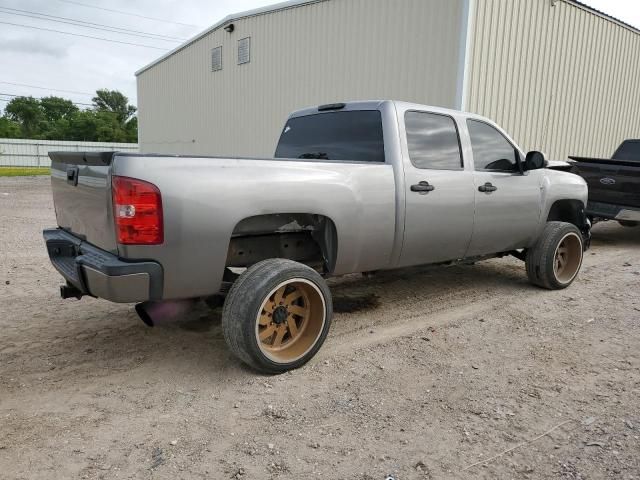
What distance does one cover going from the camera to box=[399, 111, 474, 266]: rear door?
4.16 m

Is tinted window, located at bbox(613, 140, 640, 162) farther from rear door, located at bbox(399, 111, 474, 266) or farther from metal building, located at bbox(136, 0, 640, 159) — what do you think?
rear door, located at bbox(399, 111, 474, 266)

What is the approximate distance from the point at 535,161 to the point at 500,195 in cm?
51

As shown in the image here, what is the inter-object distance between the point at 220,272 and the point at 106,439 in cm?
113

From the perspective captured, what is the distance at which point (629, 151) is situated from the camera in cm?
1089

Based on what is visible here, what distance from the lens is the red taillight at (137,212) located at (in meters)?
2.86

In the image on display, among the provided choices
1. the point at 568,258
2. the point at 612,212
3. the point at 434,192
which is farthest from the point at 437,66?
the point at 434,192

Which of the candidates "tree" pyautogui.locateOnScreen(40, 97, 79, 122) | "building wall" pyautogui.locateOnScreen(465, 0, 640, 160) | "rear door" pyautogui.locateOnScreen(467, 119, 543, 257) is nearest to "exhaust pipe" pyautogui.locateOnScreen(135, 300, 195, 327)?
"rear door" pyautogui.locateOnScreen(467, 119, 543, 257)

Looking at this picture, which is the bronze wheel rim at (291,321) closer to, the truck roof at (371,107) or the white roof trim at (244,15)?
the truck roof at (371,107)

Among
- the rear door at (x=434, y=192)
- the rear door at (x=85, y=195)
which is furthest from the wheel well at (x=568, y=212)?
the rear door at (x=85, y=195)

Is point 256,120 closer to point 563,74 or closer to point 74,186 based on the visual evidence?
point 563,74

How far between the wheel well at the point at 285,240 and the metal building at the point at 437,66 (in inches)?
255

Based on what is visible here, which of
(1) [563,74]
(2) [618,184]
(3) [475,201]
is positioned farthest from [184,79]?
(3) [475,201]

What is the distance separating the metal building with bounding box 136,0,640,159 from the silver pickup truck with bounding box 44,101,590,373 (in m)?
5.09

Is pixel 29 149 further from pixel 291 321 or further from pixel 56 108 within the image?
pixel 291 321
